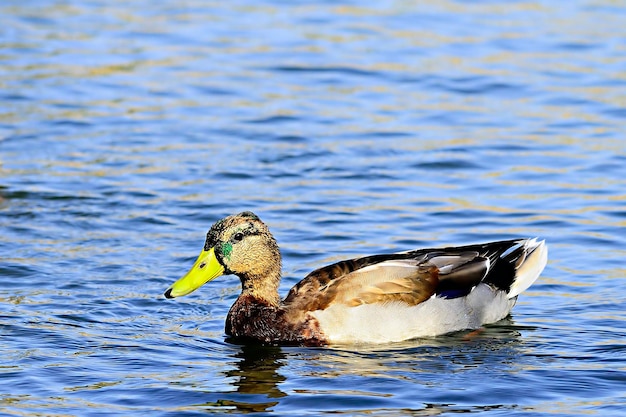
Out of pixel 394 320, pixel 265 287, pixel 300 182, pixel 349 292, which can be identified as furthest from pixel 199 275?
pixel 300 182

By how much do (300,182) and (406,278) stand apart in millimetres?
4366

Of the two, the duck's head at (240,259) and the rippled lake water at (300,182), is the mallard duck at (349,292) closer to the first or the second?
the duck's head at (240,259)

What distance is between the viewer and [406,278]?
1019cm

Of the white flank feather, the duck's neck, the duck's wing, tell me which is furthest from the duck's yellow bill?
the white flank feather

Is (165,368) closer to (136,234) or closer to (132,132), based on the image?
(136,234)

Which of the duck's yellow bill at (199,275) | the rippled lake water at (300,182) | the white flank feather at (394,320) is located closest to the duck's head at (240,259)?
the duck's yellow bill at (199,275)

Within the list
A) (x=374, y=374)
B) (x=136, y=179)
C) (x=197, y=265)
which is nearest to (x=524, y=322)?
(x=374, y=374)

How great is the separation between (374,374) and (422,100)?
8506mm

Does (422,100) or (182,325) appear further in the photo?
(422,100)

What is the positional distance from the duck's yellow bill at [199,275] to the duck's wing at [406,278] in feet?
2.03

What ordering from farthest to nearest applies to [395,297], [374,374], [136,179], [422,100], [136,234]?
[422,100], [136,179], [136,234], [395,297], [374,374]

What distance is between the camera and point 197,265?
10.3m

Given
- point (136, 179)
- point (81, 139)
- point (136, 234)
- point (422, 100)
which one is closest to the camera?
point (136, 234)

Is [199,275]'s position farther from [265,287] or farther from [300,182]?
[300,182]
